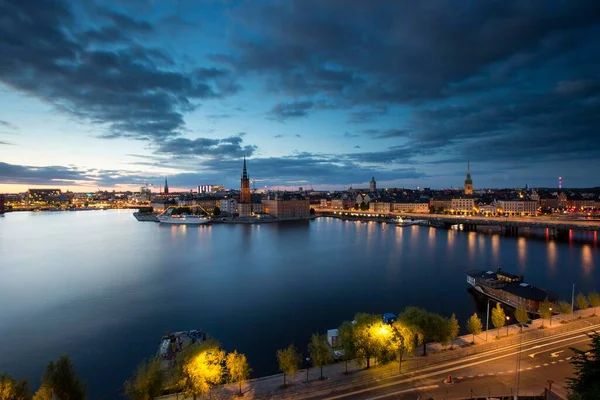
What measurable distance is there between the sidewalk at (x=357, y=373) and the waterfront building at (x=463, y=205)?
5395 centimetres

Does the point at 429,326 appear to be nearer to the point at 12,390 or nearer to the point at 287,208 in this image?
the point at 12,390

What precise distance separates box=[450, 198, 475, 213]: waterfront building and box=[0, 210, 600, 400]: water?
29209 millimetres

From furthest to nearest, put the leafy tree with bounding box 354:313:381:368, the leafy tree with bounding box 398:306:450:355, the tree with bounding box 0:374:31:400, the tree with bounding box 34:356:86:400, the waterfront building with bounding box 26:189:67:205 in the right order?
1. the waterfront building with bounding box 26:189:67:205
2. the leafy tree with bounding box 398:306:450:355
3. the leafy tree with bounding box 354:313:381:368
4. the tree with bounding box 34:356:86:400
5. the tree with bounding box 0:374:31:400

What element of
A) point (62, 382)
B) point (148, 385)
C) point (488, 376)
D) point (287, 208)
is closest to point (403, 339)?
point (488, 376)

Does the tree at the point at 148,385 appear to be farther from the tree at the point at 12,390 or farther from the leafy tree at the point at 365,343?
the leafy tree at the point at 365,343

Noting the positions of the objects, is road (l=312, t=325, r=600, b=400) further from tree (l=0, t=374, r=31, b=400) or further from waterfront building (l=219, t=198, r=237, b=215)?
waterfront building (l=219, t=198, r=237, b=215)

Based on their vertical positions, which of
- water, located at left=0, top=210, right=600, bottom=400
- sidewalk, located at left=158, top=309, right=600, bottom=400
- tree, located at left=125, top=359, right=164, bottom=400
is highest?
tree, located at left=125, top=359, right=164, bottom=400

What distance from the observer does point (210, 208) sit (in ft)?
225

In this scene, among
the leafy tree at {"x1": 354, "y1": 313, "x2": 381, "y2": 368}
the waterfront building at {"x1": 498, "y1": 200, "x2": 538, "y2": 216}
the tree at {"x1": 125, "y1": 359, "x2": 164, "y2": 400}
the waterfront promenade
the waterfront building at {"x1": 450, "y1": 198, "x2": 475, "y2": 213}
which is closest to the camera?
the tree at {"x1": 125, "y1": 359, "x2": 164, "y2": 400}

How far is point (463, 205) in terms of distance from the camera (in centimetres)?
6050

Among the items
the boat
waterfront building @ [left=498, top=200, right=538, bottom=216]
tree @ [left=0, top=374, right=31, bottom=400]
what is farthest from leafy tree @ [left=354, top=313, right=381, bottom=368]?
waterfront building @ [left=498, top=200, right=538, bottom=216]

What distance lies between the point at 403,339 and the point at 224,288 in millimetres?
10619

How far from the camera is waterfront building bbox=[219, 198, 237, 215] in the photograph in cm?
6077

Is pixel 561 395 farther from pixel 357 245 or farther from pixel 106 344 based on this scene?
pixel 357 245
